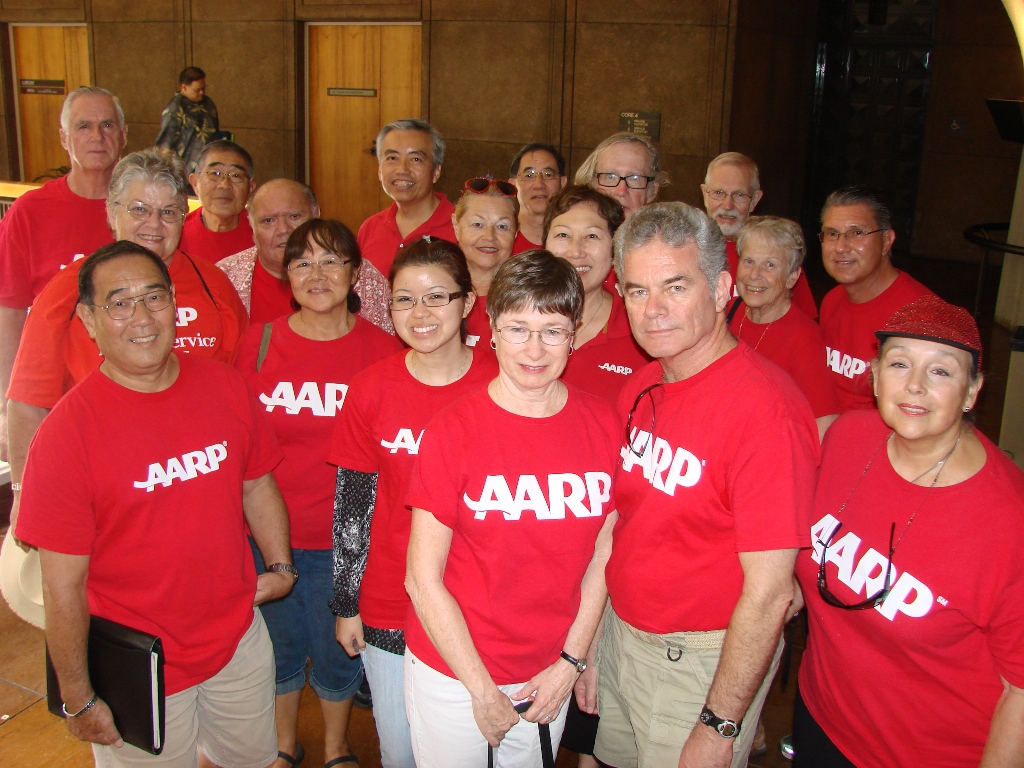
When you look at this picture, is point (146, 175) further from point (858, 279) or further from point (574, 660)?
point (858, 279)

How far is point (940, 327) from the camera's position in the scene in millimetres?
1903

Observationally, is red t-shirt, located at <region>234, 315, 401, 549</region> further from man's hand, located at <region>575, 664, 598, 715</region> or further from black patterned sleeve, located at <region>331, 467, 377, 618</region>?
man's hand, located at <region>575, 664, 598, 715</region>

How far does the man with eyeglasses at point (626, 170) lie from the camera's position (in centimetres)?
372

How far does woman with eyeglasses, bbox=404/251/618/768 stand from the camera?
6.70ft

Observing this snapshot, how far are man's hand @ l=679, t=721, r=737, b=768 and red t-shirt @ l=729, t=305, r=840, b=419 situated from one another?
4.30 ft

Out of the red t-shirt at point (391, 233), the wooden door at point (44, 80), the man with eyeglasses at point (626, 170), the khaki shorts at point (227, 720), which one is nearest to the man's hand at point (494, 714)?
the khaki shorts at point (227, 720)

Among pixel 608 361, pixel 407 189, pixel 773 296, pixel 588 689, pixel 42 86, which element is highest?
pixel 42 86

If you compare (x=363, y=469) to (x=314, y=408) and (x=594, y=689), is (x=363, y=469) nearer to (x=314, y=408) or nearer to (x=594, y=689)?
(x=314, y=408)

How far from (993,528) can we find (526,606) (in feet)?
3.60

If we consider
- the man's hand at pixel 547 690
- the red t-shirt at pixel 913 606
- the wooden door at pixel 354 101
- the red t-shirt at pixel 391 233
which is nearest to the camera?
the red t-shirt at pixel 913 606

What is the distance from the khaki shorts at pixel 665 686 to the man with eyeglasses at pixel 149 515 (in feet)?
3.70

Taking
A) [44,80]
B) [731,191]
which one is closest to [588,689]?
[731,191]

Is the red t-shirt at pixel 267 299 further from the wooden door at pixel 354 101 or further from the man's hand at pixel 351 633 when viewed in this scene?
the wooden door at pixel 354 101

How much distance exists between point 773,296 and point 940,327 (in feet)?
4.80
